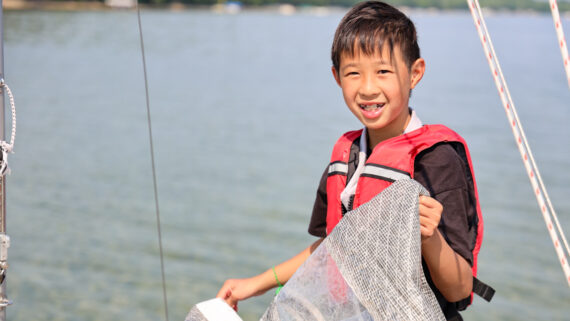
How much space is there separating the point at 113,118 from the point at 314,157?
4642mm

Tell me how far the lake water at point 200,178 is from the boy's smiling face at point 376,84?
6.31 feet

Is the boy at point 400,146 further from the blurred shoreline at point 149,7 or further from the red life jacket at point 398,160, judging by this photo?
the blurred shoreline at point 149,7

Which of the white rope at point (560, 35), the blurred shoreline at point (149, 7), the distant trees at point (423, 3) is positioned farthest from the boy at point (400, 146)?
the distant trees at point (423, 3)

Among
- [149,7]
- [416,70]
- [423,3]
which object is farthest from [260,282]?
[149,7]

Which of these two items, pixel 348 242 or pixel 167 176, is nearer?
pixel 348 242

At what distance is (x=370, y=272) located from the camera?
1.56m

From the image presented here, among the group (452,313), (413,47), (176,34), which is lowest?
(176,34)

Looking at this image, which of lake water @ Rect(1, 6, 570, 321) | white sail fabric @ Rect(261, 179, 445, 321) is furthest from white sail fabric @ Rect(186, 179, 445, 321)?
lake water @ Rect(1, 6, 570, 321)

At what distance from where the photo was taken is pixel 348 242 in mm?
1605

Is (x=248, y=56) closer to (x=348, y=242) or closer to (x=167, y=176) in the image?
(x=167, y=176)

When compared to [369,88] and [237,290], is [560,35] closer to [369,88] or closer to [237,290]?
[369,88]

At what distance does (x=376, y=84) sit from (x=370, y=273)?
1.73 ft

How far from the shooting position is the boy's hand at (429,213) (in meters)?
1.51

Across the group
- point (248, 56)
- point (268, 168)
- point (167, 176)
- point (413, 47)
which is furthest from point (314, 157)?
point (248, 56)
